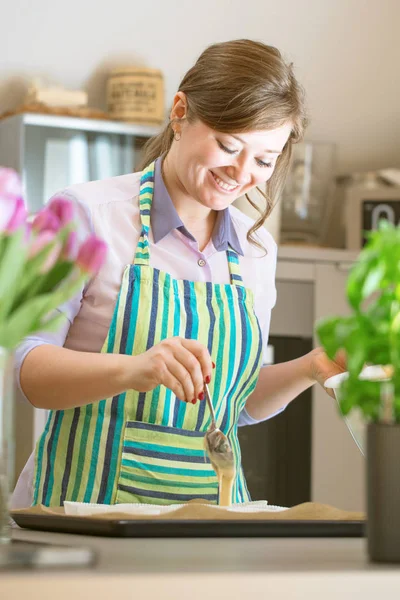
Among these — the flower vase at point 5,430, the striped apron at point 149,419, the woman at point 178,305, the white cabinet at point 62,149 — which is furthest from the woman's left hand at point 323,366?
the white cabinet at point 62,149

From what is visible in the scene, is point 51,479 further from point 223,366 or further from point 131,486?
point 223,366

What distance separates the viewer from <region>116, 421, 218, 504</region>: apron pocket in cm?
152

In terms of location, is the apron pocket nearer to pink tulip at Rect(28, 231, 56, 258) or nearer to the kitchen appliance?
pink tulip at Rect(28, 231, 56, 258)

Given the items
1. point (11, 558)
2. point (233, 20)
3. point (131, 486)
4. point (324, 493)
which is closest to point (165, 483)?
point (131, 486)

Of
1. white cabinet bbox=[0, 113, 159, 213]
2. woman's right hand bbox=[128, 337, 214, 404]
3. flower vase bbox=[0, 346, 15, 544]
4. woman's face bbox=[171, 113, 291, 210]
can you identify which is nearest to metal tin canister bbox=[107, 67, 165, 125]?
white cabinet bbox=[0, 113, 159, 213]

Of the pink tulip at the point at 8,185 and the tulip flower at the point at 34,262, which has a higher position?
the pink tulip at the point at 8,185

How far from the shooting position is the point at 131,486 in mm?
1525

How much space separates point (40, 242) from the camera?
0.68 m

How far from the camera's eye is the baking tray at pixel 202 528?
93 centimetres

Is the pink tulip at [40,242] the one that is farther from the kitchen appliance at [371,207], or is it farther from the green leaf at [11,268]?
the kitchen appliance at [371,207]

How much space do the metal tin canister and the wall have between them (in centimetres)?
21

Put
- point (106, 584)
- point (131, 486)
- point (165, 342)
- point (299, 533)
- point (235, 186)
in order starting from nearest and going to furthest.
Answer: point (106, 584), point (299, 533), point (165, 342), point (131, 486), point (235, 186)

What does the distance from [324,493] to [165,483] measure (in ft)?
5.67

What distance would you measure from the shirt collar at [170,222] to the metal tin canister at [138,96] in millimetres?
1372
